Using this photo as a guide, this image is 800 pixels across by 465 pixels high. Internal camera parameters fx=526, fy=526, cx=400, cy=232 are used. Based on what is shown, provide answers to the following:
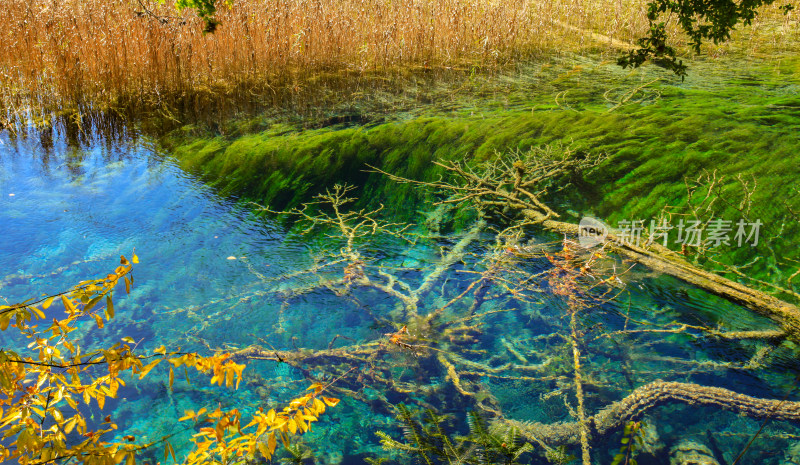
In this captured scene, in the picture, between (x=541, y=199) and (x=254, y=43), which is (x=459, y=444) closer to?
(x=541, y=199)

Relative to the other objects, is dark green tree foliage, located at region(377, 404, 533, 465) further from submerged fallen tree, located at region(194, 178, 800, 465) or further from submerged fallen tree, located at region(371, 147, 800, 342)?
submerged fallen tree, located at region(371, 147, 800, 342)

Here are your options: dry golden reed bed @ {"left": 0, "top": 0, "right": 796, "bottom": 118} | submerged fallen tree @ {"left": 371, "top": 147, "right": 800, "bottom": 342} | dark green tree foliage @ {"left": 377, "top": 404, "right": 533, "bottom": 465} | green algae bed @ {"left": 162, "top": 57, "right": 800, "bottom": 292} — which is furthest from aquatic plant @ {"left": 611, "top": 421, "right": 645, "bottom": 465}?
dry golden reed bed @ {"left": 0, "top": 0, "right": 796, "bottom": 118}

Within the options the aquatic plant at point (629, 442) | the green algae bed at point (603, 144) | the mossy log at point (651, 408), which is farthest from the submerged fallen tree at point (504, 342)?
the green algae bed at point (603, 144)

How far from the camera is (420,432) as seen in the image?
173 centimetres

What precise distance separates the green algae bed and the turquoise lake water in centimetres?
51

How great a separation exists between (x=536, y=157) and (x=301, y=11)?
365cm

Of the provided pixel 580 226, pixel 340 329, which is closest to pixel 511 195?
pixel 580 226

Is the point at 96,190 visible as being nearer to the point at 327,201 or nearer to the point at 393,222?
the point at 327,201

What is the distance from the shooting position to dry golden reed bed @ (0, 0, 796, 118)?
16.8 ft

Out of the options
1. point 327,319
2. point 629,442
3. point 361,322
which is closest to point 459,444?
point 629,442

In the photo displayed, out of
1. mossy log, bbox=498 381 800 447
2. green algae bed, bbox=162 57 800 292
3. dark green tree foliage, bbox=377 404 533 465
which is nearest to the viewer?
dark green tree foliage, bbox=377 404 533 465

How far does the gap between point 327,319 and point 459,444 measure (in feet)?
3.11

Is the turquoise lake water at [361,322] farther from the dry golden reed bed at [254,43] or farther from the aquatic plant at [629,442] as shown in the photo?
the dry golden reed bed at [254,43]

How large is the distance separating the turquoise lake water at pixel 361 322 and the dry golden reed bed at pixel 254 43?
2052 mm
